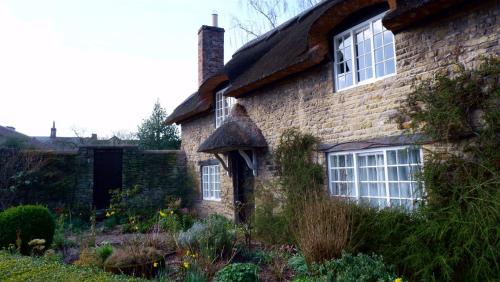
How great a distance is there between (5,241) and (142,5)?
223 inches

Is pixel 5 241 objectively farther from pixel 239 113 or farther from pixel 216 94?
pixel 216 94

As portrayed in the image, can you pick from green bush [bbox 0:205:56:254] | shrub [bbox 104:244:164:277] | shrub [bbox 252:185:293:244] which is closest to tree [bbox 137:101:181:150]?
shrub [bbox 252:185:293:244]

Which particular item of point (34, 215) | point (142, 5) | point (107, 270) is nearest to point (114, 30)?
point (142, 5)

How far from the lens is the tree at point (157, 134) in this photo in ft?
70.6

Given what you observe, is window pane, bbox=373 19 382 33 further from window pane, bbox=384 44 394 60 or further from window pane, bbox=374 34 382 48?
window pane, bbox=384 44 394 60

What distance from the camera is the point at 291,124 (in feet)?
27.6

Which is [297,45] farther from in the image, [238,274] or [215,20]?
[215,20]

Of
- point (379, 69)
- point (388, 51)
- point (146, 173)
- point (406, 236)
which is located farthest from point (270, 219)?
point (146, 173)

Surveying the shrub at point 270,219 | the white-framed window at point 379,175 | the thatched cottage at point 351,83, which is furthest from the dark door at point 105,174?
the white-framed window at point 379,175

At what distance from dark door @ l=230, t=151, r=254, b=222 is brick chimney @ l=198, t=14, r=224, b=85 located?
4.36 meters

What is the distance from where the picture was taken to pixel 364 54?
263 inches

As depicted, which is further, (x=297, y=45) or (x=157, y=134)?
(x=157, y=134)

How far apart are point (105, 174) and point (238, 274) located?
10406 mm

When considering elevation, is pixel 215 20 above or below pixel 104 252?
above
